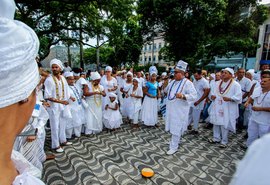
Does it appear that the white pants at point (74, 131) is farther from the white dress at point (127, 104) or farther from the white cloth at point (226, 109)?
the white cloth at point (226, 109)

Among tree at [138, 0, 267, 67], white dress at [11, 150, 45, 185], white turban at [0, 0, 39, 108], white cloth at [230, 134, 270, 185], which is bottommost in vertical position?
white dress at [11, 150, 45, 185]

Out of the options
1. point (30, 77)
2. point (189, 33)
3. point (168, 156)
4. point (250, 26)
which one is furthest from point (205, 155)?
point (250, 26)

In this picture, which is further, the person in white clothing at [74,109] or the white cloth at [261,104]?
the person in white clothing at [74,109]

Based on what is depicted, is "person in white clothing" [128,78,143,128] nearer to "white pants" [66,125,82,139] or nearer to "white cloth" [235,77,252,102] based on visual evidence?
"white pants" [66,125,82,139]

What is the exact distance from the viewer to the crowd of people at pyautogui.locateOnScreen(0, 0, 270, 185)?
25.8 inches

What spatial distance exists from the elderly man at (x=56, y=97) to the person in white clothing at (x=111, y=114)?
1590 mm

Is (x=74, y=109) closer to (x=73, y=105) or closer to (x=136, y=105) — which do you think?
(x=73, y=105)

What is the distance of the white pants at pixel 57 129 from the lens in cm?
407

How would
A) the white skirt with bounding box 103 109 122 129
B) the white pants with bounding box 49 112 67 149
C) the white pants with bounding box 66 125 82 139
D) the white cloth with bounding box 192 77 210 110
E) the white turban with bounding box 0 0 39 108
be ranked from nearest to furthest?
the white turban with bounding box 0 0 39 108, the white pants with bounding box 49 112 67 149, the white pants with bounding box 66 125 82 139, the white cloth with bounding box 192 77 210 110, the white skirt with bounding box 103 109 122 129

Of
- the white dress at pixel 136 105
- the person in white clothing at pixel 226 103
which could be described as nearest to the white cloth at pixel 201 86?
the person in white clothing at pixel 226 103

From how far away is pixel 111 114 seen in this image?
5707 millimetres

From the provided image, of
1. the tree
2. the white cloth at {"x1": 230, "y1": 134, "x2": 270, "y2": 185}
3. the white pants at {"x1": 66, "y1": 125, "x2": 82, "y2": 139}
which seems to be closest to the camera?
the white cloth at {"x1": 230, "y1": 134, "x2": 270, "y2": 185}

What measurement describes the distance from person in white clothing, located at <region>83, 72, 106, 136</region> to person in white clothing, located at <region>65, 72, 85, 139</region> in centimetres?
25

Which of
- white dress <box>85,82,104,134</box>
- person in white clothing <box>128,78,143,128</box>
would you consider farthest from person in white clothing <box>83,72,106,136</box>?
person in white clothing <box>128,78,143,128</box>
